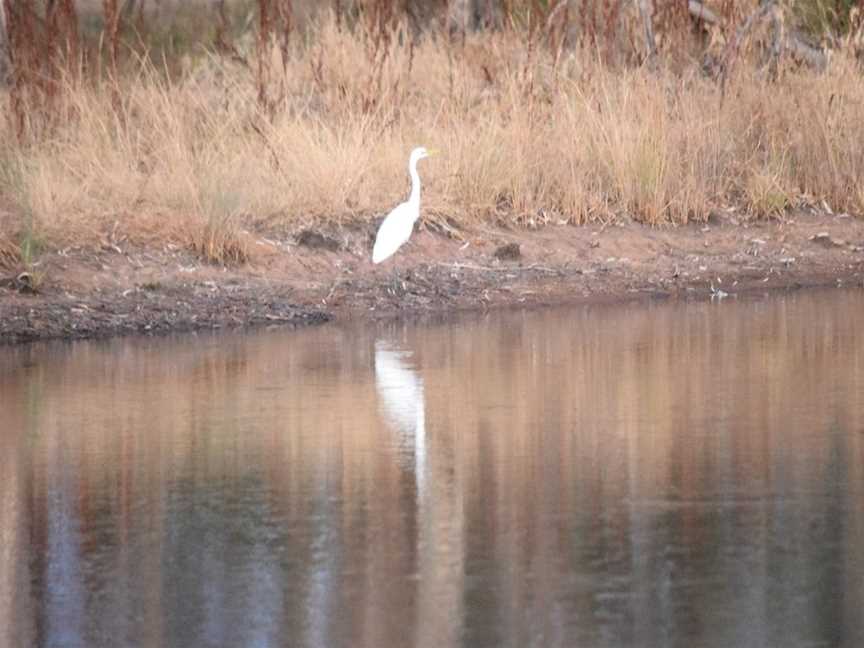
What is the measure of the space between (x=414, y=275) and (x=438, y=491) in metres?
6.91

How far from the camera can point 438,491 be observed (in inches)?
331

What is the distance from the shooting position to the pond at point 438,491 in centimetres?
660

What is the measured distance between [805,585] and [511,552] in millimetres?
1083

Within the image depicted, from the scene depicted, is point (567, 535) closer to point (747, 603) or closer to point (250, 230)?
point (747, 603)

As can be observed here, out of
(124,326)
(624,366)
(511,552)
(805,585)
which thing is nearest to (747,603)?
(805,585)

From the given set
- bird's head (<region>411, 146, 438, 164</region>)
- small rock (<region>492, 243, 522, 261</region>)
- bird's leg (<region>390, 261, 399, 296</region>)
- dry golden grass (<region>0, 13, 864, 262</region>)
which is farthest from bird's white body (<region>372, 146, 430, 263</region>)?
dry golden grass (<region>0, 13, 864, 262</region>)

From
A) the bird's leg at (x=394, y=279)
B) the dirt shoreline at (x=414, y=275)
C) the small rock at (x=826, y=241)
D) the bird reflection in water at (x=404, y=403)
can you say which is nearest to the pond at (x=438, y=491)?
the bird reflection in water at (x=404, y=403)

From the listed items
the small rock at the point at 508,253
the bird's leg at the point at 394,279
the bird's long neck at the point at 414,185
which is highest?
the bird's long neck at the point at 414,185

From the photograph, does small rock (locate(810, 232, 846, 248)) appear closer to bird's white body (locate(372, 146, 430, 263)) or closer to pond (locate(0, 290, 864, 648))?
bird's white body (locate(372, 146, 430, 263))

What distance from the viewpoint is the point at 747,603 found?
6.64 meters

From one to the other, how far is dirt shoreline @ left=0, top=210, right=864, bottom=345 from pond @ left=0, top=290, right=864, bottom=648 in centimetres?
92

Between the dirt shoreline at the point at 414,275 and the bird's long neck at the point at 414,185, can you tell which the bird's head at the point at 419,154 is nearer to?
the bird's long neck at the point at 414,185

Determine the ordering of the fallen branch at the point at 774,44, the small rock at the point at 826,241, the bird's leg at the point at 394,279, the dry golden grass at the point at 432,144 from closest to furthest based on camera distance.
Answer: the bird's leg at the point at 394,279 → the dry golden grass at the point at 432,144 → the small rock at the point at 826,241 → the fallen branch at the point at 774,44

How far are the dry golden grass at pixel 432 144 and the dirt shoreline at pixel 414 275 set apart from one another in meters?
0.27
